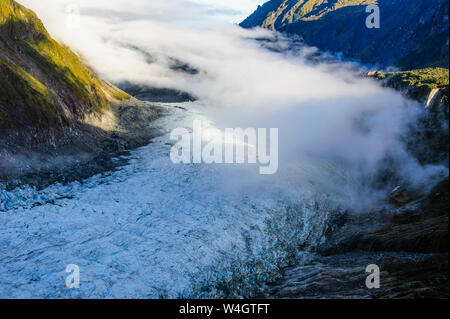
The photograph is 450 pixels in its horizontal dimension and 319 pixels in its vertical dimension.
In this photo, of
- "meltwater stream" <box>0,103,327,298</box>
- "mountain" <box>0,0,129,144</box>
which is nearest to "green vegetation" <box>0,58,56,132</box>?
"mountain" <box>0,0,129,144</box>

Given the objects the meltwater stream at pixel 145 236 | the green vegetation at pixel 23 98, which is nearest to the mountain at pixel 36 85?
the green vegetation at pixel 23 98

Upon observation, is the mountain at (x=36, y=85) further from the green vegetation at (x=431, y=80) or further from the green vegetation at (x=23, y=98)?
the green vegetation at (x=431, y=80)

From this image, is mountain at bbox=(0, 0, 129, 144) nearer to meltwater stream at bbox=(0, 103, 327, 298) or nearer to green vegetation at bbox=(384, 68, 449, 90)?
meltwater stream at bbox=(0, 103, 327, 298)

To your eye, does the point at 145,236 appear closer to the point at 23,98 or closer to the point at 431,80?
the point at 23,98

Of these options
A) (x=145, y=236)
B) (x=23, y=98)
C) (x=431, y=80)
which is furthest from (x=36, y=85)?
(x=431, y=80)
